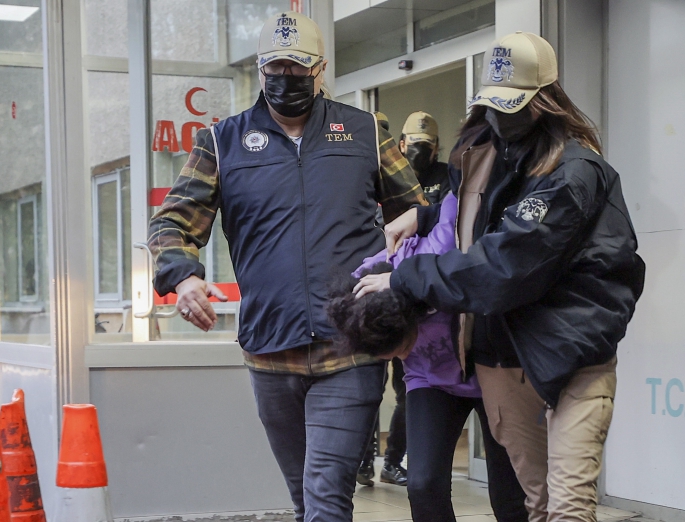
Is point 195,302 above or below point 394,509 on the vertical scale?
above

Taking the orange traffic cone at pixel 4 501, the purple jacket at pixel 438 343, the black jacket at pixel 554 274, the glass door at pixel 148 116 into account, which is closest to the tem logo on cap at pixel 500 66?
the black jacket at pixel 554 274

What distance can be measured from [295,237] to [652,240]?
9.33 ft

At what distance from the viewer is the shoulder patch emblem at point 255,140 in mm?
3449

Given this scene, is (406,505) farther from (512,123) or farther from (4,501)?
(512,123)

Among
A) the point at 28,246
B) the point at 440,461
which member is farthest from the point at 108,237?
the point at 440,461

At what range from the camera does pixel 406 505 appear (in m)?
6.10

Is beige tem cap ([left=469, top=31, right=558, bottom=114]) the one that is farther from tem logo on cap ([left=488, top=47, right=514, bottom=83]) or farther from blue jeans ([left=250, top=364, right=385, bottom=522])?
blue jeans ([left=250, top=364, right=385, bottom=522])

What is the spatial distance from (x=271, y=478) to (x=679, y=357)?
2321 mm

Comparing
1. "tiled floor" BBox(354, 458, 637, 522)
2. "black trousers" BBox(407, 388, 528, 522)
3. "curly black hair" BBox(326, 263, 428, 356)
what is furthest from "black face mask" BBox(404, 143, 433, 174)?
"curly black hair" BBox(326, 263, 428, 356)

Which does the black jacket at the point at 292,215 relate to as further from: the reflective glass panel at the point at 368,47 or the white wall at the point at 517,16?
the reflective glass panel at the point at 368,47

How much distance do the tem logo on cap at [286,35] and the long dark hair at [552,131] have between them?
0.89 metres

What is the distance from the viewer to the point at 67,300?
550 centimetres

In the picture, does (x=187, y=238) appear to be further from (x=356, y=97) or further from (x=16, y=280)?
(x=356, y=97)

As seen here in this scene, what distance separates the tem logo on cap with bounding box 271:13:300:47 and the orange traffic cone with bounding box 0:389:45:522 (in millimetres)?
1992
